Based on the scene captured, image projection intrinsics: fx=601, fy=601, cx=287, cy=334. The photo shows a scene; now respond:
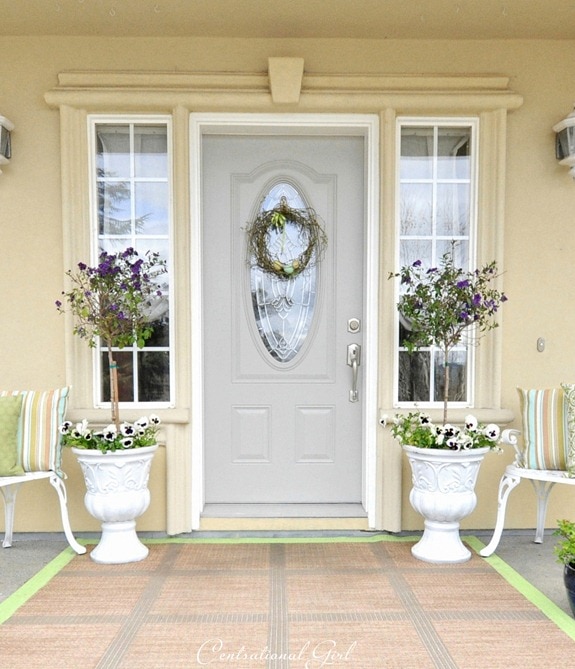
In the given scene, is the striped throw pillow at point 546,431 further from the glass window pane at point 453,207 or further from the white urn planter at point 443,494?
the glass window pane at point 453,207

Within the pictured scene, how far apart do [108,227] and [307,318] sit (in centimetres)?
122

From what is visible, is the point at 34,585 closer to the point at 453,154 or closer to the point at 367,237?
the point at 367,237

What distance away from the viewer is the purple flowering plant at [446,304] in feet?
9.56

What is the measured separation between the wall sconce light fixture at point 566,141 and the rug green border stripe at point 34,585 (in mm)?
3296

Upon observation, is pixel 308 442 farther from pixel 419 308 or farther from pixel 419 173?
pixel 419 173

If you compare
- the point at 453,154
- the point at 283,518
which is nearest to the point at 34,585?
the point at 283,518

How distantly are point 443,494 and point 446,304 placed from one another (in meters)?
0.91

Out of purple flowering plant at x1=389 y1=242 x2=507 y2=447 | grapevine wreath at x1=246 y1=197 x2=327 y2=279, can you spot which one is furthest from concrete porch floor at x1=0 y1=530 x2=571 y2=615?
grapevine wreath at x1=246 y1=197 x2=327 y2=279

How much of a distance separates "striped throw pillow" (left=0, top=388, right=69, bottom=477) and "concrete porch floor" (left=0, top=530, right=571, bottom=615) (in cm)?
45

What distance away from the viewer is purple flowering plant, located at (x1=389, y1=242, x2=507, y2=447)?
2.91 m

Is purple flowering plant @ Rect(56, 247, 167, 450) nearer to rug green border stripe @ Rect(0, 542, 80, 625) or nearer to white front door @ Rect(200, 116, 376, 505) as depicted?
white front door @ Rect(200, 116, 376, 505)

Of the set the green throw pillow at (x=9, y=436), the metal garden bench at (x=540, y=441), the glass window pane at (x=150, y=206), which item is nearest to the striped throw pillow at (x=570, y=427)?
the metal garden bench at (x=540, y=441)

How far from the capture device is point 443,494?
2867 millimetres

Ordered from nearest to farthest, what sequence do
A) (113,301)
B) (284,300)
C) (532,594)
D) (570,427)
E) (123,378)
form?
(532,594)
(570,427)
(113,301)
(123,378)
(284,300)
